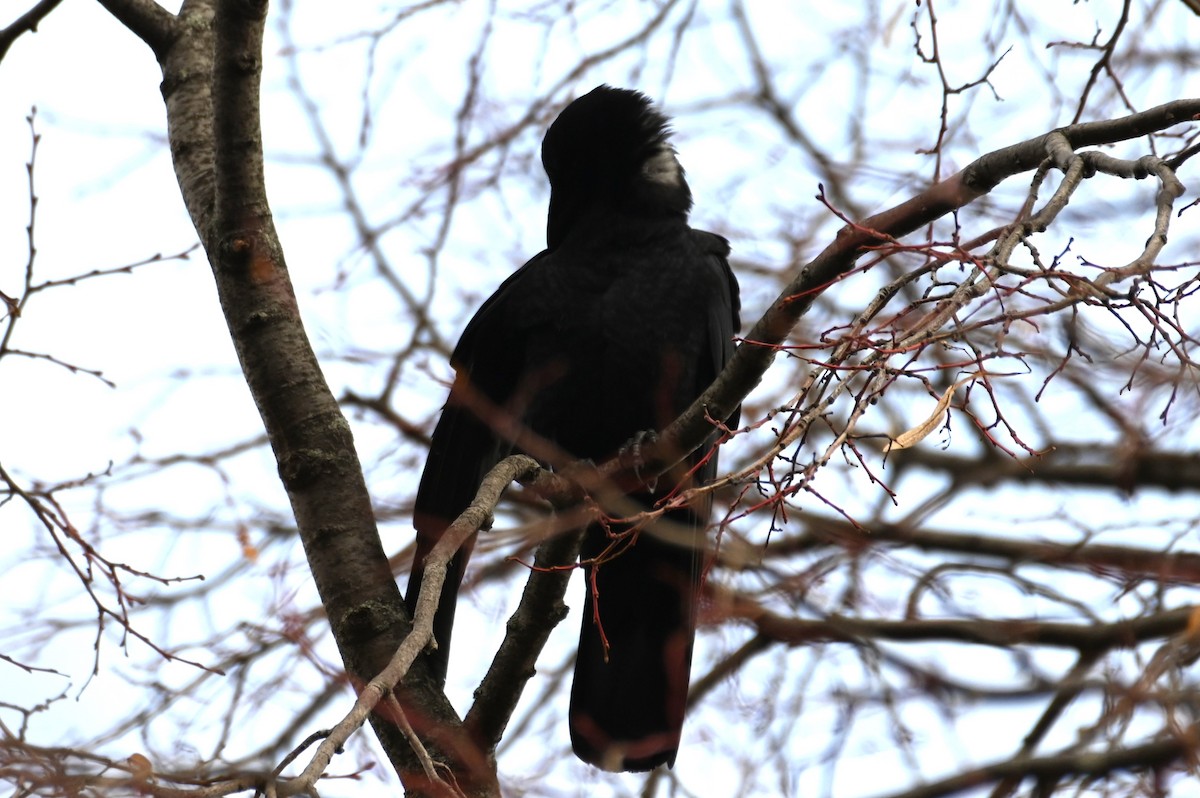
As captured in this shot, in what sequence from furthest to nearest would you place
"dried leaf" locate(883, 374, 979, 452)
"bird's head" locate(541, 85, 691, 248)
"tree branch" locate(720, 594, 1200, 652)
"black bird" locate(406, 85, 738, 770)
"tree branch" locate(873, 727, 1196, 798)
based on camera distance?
1. "bird's head" locate(541, 85, 691, 248)
2. "tree branch" locate(720, 594, 1200, 652)
3. "black bird" locate(406, 85, 738, 770)
4. "tree branch" locate(873, 727, 1196, 798)
5. "dried leaf" locate(883, 374, 979, 452)

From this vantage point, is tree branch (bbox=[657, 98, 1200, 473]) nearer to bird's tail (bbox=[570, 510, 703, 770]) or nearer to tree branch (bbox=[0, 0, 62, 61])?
bird's tail (bbox=[570, 510, 703, 770])

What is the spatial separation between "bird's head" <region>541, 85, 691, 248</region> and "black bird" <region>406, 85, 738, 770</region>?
7 centimetres

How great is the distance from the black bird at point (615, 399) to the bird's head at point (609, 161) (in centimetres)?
7

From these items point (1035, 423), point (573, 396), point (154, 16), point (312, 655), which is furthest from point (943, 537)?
point (154, 16)

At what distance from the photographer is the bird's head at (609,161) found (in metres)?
4.21

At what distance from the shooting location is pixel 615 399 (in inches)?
148

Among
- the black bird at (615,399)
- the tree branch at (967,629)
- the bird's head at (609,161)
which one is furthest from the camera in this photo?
the bird's head at (609,161)

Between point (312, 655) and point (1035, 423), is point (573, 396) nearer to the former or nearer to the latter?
point (312, 655)

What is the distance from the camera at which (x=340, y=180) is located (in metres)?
6.78

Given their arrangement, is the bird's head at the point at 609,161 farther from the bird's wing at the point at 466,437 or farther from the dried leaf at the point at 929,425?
the dried leaf at the point at 929,425

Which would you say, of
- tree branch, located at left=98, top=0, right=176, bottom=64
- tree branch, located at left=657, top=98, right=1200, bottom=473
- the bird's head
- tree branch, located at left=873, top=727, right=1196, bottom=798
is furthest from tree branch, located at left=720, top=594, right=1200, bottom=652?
tree branch, located at left=98, top=0, right=176, bottom=64

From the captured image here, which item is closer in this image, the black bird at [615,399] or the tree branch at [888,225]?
the tree branch at [888,225]

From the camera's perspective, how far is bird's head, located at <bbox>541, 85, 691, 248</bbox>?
4.21m

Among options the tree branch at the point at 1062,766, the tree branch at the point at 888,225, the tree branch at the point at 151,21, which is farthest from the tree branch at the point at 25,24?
the tree branch at the point at 1062,766
